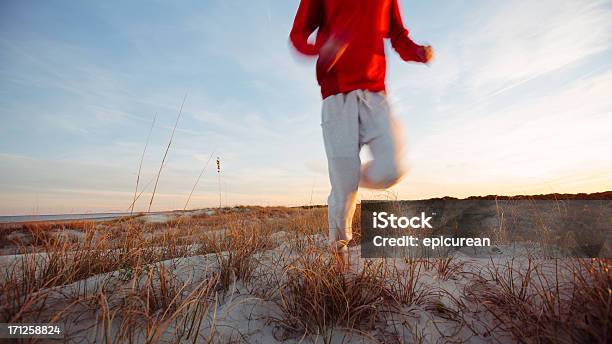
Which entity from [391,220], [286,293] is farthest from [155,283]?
[391,220]

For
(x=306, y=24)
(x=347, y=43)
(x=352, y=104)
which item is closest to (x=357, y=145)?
(x=352, y=104)

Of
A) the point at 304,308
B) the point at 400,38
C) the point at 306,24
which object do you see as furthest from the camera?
the point at 400,38

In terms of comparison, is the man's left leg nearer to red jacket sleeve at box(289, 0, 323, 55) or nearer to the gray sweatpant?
the gray sweatpant

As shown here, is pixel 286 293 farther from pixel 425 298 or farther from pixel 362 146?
pixel 362 146

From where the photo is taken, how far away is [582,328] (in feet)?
3.34

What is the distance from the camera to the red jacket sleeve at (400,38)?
230cm

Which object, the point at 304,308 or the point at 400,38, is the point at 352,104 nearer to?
the point at 400,38

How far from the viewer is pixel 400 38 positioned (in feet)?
7.76

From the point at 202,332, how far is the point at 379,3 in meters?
2.23

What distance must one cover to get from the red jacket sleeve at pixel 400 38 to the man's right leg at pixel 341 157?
72cm

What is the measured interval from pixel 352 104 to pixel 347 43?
412 mm
